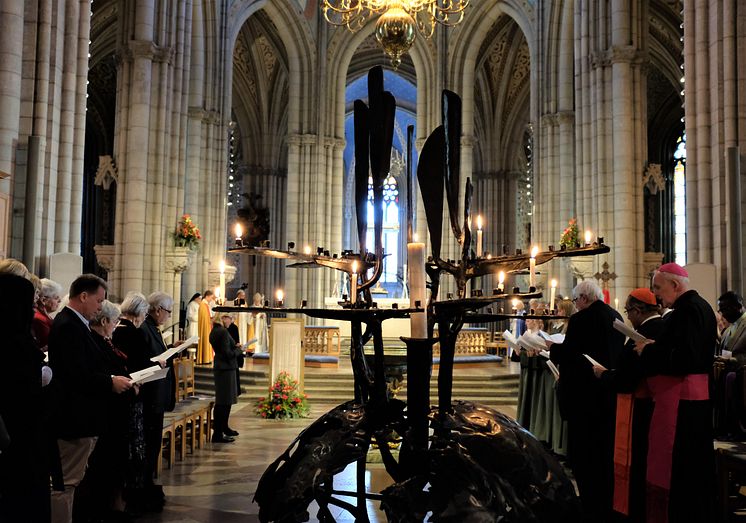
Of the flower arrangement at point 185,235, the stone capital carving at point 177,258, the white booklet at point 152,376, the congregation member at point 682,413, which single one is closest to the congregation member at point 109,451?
the white booklet at point 152,376

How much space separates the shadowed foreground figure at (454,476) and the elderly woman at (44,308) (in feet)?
9.25

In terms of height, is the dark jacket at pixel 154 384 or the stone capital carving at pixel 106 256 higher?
the stone capital carving at pixel 106 256

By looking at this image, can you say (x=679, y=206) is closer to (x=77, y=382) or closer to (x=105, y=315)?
(x=105, y=315)

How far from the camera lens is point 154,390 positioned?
4.94m

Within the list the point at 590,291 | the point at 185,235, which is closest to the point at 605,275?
the point at 185,235

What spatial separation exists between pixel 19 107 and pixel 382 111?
23.3 feet

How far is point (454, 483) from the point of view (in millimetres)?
1741

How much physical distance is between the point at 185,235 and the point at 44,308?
384 inches

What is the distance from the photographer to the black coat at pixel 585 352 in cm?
461

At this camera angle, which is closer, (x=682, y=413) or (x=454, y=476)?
(x=454, y=476)

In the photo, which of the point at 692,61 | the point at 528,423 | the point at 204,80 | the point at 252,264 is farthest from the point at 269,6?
the point at 528,423

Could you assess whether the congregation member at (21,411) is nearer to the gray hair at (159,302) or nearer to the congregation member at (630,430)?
the gray hair at (159,302)

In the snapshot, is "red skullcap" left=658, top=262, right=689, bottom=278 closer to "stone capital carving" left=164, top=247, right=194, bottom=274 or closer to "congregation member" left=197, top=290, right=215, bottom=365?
Result: "congregation member" left=197, top=290, right=215, bottom=365

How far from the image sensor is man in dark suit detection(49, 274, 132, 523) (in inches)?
146
